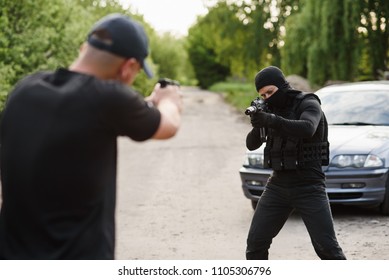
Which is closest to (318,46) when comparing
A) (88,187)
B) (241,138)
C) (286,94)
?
(241,138)

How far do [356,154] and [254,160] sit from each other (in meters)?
1.23

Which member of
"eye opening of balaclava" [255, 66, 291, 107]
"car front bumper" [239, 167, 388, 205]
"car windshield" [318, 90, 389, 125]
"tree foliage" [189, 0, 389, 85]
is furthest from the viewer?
"tree foliage" [189, 0, 389, 85]

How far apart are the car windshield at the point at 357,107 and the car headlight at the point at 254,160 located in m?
1.15

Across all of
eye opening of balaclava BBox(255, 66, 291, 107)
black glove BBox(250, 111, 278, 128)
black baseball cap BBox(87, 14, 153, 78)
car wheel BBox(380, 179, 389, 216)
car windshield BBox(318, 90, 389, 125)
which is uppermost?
black baseball cap BBox(87, 14, 153, 78)

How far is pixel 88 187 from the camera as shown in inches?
103

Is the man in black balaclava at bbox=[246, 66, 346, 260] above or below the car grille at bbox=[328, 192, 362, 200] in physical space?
above

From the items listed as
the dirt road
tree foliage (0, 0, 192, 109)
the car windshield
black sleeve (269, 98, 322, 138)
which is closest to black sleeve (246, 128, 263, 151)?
black sleeve (269, 98, 322, 138)

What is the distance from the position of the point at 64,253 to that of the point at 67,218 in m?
0.14

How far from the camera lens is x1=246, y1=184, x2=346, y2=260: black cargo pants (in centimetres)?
496

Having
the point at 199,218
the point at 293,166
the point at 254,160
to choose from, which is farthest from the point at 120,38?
the point at 199,218

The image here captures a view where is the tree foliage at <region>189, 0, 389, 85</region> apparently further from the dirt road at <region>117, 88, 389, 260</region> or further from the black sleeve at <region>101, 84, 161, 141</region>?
the black sleeve at <region>101, 84, 161, 141</region>

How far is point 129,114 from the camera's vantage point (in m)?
2.65

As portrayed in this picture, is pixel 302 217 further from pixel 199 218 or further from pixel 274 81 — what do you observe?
pixel 199 218
